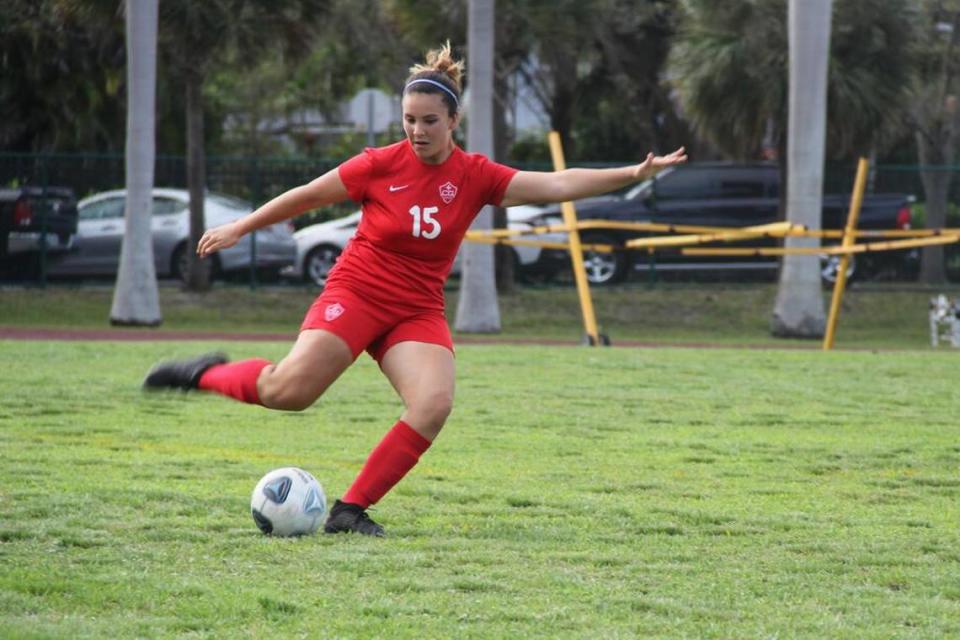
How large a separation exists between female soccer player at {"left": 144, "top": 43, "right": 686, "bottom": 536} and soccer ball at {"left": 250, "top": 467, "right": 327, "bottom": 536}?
0.13 m

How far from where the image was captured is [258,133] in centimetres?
5050

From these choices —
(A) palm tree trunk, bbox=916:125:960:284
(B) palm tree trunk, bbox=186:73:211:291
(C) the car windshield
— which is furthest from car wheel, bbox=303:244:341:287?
(A) palm tree trunk, bbox=916:125:960:284

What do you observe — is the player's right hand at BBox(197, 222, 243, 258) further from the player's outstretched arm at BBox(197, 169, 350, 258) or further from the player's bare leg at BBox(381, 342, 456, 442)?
the player's bare leg at BBox(381, 342, 456, 442)

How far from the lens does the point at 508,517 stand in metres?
7.23

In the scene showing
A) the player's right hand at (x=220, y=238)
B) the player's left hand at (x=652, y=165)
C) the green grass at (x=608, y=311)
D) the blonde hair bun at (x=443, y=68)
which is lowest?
the green grass at (x=608, y=311)

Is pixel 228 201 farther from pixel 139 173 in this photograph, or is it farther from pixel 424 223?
pixel 424 223

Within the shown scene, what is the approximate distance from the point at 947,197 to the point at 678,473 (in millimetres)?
21453

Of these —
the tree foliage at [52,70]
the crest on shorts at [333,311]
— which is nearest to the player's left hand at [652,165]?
the crest on shorts at [333,311]

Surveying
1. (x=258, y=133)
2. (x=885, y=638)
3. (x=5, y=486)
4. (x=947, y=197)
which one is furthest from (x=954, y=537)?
(x=258, y=133)

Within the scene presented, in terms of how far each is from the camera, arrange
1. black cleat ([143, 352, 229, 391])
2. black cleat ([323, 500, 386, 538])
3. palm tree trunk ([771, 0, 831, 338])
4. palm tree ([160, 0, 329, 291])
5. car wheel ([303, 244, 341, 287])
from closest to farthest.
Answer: black cleat ([323, 500, 386, 538]) → black cleat ([143, 352, 229, 391]) → palm tree trunk ([771, 0, 831, 338]) → palm tree ([160, 0, 329, 291]) → car wheel ([303, 244, 341, 287])

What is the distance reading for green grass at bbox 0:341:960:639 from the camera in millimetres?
5211

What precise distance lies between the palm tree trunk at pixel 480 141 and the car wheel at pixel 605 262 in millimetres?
4428

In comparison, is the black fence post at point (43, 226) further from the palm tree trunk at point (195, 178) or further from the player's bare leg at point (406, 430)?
the player's bare leg at point (406, 430)

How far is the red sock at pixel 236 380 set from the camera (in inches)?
269
